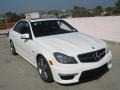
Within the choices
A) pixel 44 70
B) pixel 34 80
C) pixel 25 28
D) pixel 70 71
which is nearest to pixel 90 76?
pixel 70 71

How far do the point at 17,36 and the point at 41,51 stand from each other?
8.46 feet

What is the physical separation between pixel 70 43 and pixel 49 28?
5.07 feet

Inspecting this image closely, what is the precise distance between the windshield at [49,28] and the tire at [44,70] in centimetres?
98

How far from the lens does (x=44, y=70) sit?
5.68 meters

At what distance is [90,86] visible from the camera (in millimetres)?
5238

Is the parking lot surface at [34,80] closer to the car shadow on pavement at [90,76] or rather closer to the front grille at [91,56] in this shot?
the car shadow on pavement at [90,76]

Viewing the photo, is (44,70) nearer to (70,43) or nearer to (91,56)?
(70,43)

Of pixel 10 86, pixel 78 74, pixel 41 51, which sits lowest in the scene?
pixel 10 86

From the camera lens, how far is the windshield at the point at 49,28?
22.1 ft

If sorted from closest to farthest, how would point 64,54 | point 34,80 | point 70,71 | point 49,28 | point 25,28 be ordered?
1. point 70,71
2. point 64,54
3. point 34,80
4. point 49,28
5. point 25,28

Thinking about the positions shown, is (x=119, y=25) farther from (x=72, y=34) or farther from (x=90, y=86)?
(x=90, y=86)

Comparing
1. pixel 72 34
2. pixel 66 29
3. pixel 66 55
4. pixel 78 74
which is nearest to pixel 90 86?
pixel 78 74

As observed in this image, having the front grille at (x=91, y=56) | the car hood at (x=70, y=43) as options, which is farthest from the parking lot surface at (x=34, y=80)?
the car hood at (x=70, y=43)

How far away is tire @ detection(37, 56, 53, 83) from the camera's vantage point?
5.44 meters
